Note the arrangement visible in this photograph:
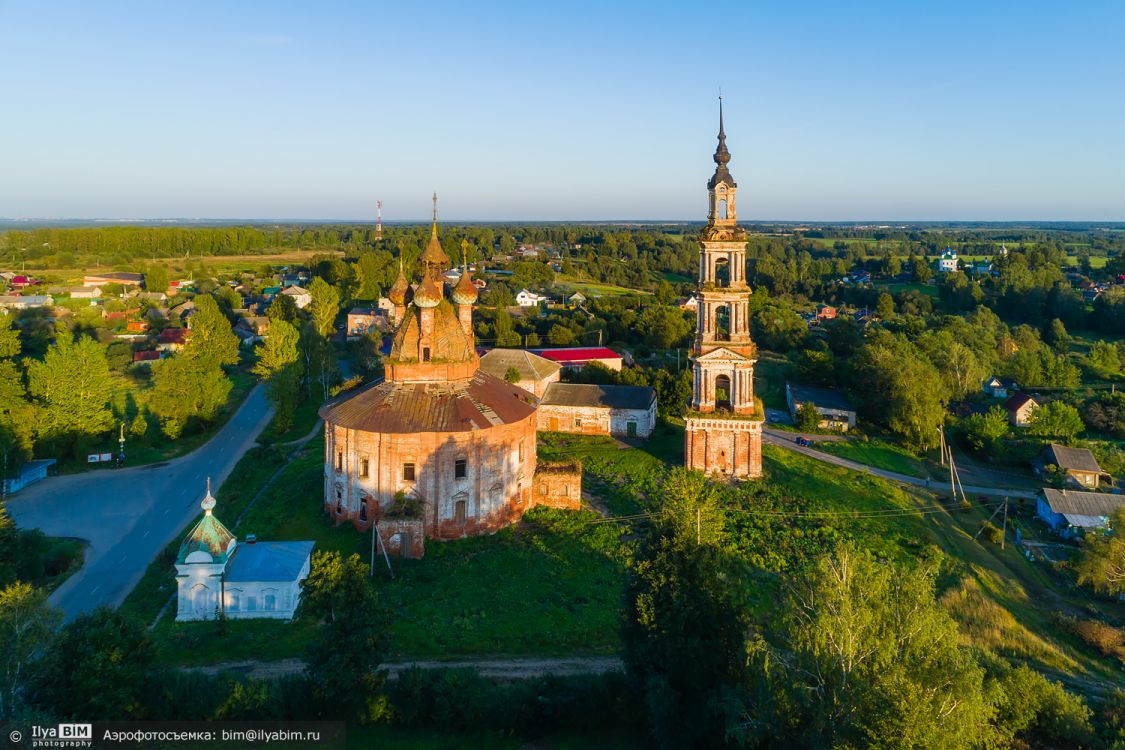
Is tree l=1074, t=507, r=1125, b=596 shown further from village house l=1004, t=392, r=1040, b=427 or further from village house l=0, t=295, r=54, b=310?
village house l=0, t=295, r=54, b=310

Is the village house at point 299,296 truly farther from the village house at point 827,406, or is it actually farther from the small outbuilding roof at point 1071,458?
the small outbuilding roof at point 1071,458

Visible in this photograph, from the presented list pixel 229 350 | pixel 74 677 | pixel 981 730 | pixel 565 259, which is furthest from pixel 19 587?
pixel 565 259

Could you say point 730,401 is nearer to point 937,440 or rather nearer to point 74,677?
point 937,440

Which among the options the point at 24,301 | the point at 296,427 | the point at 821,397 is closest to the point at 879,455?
the point at 821,397

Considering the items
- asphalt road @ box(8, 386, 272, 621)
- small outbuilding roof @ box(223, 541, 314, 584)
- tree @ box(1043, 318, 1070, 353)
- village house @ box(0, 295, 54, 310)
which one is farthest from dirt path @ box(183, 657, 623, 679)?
village house @ box(0, 295, 54, 310)

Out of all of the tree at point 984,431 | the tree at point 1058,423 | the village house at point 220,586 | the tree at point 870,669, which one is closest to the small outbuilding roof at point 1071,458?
the tree at point 984,431
